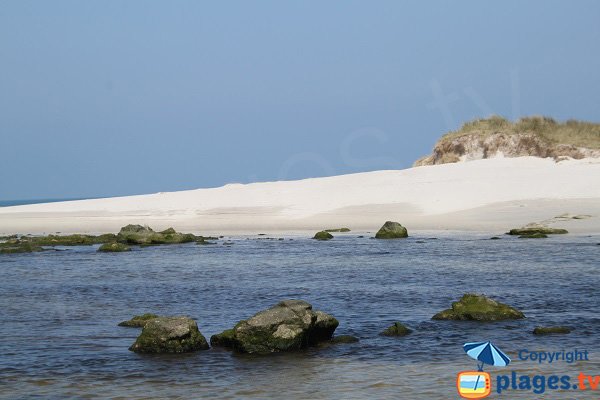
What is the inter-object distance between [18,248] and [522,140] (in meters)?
40.7

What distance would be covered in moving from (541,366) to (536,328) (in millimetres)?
2619

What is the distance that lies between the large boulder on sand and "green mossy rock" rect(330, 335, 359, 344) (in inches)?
8.4

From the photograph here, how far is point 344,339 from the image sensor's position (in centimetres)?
1429

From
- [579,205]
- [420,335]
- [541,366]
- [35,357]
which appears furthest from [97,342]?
[579,205]

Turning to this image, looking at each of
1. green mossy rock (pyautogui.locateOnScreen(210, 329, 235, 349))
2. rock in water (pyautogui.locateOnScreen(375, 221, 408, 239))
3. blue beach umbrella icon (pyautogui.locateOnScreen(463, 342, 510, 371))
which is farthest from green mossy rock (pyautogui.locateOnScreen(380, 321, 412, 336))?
rock in water (pyautogui.locateOnScreen(375, 221, 408, 239))

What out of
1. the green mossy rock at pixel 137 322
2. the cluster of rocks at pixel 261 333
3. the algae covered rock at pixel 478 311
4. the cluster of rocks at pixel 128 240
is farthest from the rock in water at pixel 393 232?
the cluster of rocks at pixel 261 333

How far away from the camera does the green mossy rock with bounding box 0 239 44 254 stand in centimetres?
3444

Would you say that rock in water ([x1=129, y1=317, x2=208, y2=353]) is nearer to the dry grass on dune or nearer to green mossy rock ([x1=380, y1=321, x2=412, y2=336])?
green mossy rock ([x1=380, y1=321, x2=412, y2=336])

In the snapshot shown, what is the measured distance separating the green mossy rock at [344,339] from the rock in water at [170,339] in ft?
7.29

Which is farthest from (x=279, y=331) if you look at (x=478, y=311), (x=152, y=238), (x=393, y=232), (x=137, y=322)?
(x=152, y=238)

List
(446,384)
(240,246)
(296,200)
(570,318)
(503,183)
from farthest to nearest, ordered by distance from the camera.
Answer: (296,200) < (503,183) < (240,246) < (570,318) < (446,384)

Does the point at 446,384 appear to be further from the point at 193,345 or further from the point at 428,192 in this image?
the point at 428,192

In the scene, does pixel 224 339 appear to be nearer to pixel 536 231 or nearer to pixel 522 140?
pixel 536 231

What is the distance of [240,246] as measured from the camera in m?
35.9
